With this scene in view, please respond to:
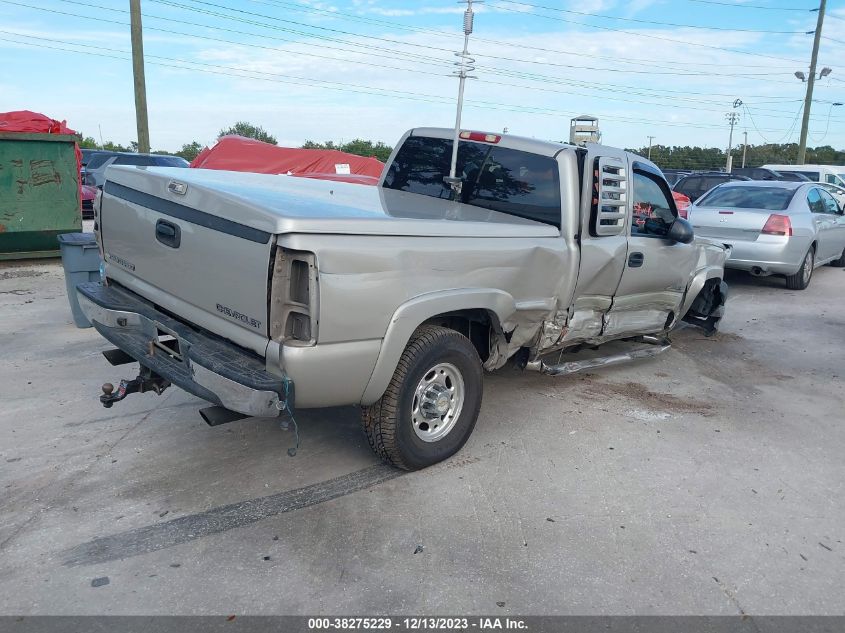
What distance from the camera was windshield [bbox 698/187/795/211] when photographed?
34.0 feet

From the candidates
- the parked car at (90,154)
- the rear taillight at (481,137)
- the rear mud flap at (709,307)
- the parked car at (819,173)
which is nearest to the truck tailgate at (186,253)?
the rear taillight at (481,137)

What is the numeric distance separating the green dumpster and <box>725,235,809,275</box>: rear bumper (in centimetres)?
979

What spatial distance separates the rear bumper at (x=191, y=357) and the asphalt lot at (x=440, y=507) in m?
0.70

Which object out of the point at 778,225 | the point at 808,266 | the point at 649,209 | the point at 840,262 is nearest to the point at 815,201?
the point at 808,266

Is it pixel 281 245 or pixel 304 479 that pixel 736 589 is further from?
pixel 281 245

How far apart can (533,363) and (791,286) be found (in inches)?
291

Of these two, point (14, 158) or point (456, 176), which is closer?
point (456, 176)

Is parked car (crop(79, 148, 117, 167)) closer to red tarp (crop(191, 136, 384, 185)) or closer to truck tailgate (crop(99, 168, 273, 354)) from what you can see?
red tarp (crop(191, 136, 384, 185))

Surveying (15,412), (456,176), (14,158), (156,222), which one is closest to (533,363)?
(456,176)

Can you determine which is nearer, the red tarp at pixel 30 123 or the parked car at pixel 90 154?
the red tarp at pixel 30 123

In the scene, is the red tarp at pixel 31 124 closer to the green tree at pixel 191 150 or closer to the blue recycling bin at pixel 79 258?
the blue recycling bin at pixel 79 258

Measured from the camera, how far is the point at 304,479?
4.11 meters

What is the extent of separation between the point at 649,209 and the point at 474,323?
2.14 metres

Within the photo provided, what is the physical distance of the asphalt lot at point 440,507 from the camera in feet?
10.1
